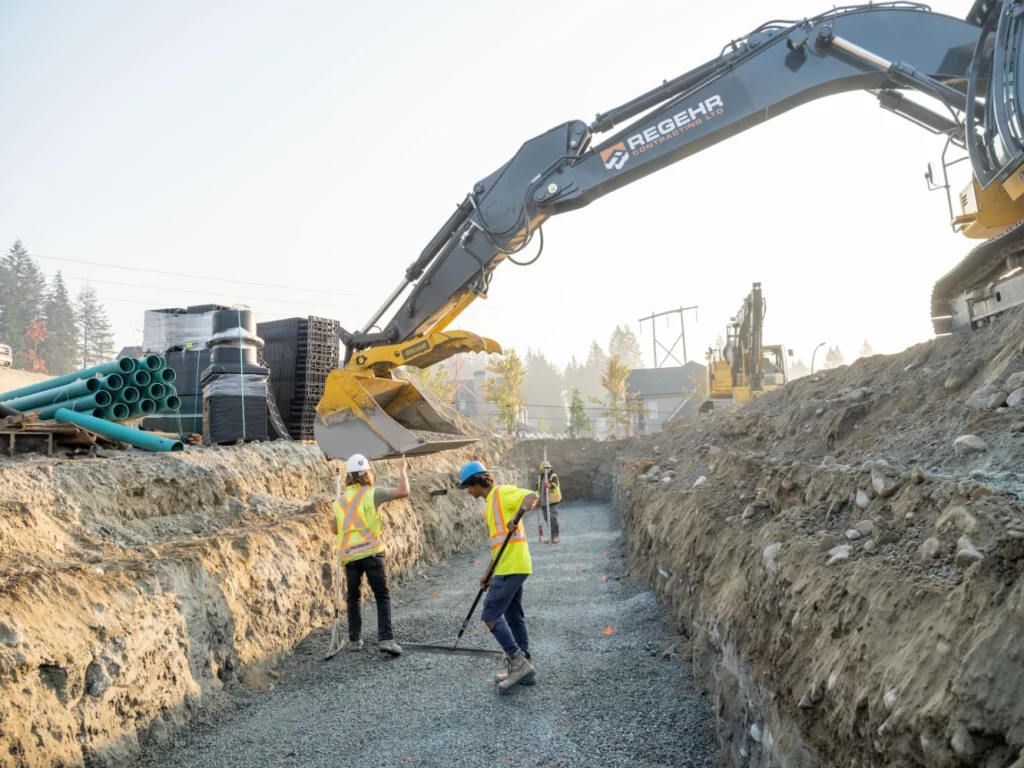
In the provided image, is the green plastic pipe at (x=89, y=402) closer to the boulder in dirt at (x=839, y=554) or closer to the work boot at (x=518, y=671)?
the work boot at (x=518, y=671)

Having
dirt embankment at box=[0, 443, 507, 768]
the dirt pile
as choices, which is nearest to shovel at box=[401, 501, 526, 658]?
dirt embankment at box=[0, 443, 507, 768]

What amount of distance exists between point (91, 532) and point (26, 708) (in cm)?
326

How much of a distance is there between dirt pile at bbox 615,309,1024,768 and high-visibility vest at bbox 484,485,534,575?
160 centimetres

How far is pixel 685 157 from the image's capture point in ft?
32.2

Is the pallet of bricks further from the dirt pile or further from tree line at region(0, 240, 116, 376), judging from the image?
tree line at region(0, 240, 116, 376)

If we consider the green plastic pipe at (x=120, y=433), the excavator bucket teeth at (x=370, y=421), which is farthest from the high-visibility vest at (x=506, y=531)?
the green plastic pipe at (x=120, y=433)

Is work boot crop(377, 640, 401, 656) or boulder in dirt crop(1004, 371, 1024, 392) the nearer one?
boulder in dirt crop(1004, 371, 1024, 392)

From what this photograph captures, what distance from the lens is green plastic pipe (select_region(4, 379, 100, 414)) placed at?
986 centimetres

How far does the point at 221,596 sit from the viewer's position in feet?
21.8

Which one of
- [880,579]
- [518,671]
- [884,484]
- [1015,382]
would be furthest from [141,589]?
[1015,382]

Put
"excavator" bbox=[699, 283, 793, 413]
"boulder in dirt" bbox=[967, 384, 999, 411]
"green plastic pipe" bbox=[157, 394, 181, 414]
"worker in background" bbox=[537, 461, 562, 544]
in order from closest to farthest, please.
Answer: "boulder in dirt" bbox=[967, 384, 999, 411] → "green plastic pipe" bbox=[157, 394, 181, 414] → "worker in background" bbox=[537, 461, 562, 544] → "excavator" bbox=[699, 283, 793, 413]

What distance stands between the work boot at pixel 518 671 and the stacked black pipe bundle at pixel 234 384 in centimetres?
714

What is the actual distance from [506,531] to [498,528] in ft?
0.30

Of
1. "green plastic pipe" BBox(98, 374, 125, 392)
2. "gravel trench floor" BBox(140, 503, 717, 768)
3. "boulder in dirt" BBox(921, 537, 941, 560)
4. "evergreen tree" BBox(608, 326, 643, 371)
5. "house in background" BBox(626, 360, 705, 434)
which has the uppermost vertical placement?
"evergreen tree" BBox(608, 326, 643, 371)
